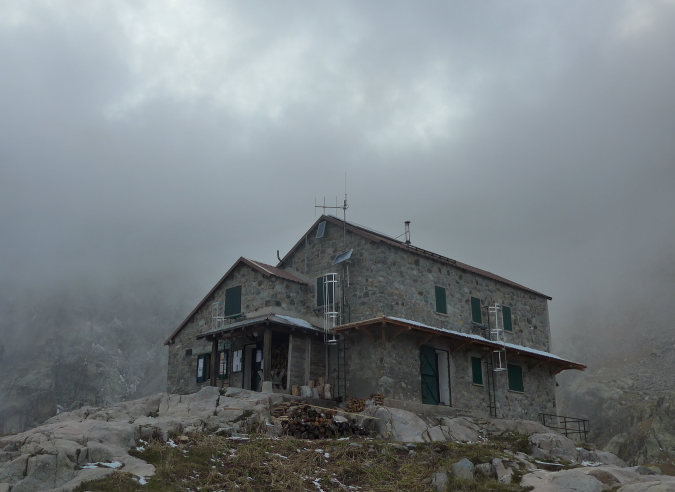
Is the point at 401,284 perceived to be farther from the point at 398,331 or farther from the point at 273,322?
the point at 273,322

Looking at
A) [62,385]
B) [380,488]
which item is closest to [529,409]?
[380,488]

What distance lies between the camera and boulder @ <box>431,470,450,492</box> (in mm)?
13711

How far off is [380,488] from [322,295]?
1361 cm

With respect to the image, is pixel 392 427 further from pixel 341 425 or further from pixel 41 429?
pixel 41 429

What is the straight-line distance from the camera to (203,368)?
92.3ft

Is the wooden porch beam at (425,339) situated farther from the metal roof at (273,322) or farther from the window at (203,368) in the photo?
the window at (203,368)

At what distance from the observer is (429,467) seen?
15.2 metres

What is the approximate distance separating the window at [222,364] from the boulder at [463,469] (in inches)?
570

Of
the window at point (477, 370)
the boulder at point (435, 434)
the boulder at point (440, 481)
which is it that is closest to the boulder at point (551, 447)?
the boulder at point (435, 434)

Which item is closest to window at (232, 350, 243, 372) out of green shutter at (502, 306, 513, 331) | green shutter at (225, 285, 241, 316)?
green shutter at (225, 285, 241, 316)

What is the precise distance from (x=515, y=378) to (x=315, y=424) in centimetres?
1298

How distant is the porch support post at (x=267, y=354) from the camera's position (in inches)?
923

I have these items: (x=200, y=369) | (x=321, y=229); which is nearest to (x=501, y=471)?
(x=321, y=229)

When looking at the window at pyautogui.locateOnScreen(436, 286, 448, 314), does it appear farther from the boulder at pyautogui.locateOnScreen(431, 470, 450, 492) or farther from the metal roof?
the boulder at pyautogui.locateOnScreen(431, 470, 450, 492)
